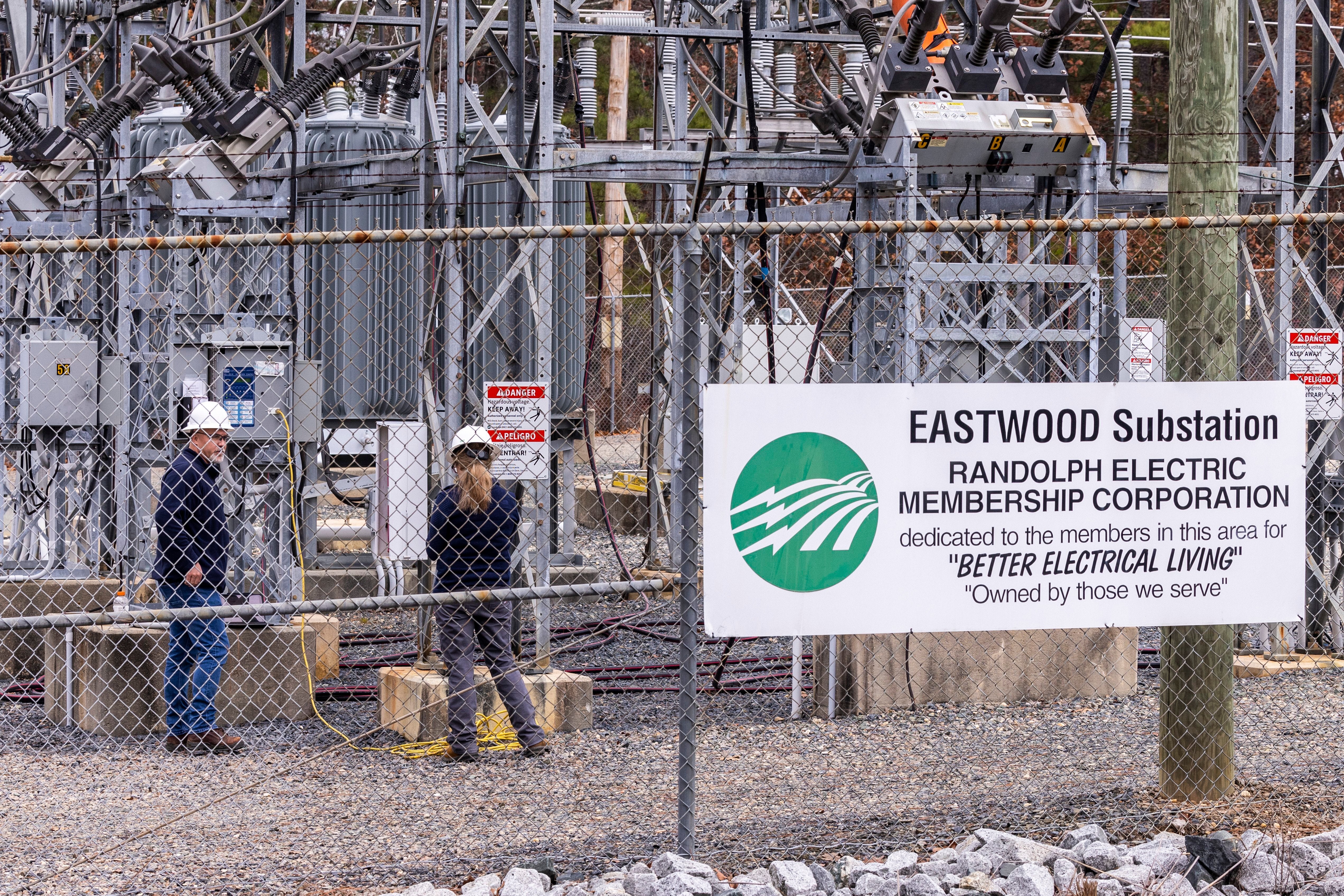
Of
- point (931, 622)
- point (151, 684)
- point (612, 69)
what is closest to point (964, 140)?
point (931, 622)

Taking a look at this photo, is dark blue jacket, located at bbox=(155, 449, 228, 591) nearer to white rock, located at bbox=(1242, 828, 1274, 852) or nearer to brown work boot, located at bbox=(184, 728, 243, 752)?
brown work boot, located at bbox=(184, 728, 243, 752)

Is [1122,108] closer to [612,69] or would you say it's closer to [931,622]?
[931,622]

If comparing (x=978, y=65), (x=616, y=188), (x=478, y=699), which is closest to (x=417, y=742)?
(x=478, y=699)

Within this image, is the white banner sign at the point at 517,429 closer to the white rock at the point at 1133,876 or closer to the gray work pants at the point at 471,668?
the gray work pants at the point at 471,668

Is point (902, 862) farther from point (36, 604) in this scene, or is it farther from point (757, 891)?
point (36, 604)

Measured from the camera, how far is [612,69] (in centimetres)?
2756

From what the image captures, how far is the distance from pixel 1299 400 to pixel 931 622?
1.62 metres

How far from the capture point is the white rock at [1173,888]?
5082 mm

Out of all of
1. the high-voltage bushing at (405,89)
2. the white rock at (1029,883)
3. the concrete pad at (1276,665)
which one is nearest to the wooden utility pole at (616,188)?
the high-voltage bushing at (405,89)

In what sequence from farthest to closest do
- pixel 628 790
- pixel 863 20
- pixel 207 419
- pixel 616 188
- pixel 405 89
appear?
1. pixel 616 188
2. pixel 405 89
3. pixel 863 20
4. pixel 207 419
5. pixel 628 790

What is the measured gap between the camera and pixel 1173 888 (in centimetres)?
511

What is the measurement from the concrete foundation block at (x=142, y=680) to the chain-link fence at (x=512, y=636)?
0.06ft

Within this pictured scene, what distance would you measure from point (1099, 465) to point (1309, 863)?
158 cm

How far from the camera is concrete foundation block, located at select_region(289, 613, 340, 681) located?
9.50 meters
